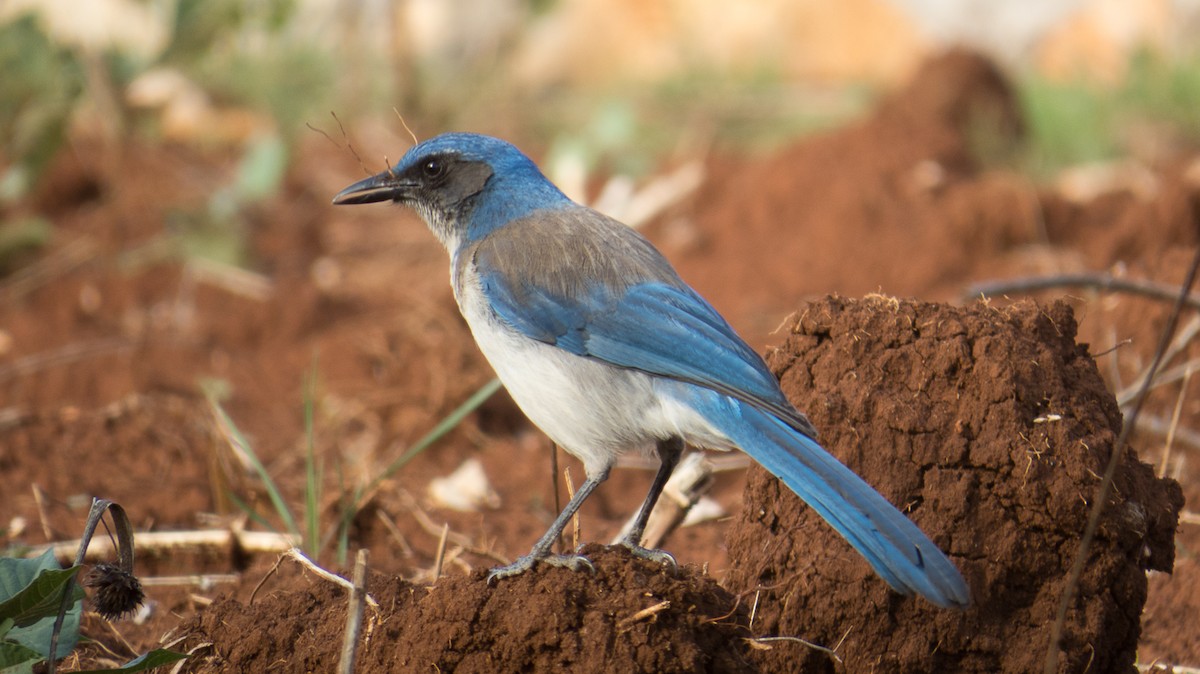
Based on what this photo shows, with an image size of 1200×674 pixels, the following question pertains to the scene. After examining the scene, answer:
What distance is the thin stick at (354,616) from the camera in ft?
8.50

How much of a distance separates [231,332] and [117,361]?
708 mm

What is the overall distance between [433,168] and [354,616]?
1.92 m

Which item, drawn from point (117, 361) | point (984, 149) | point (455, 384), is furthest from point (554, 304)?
point (984, 149)

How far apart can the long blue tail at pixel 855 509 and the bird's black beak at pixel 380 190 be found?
1.57m

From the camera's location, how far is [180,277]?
764cm

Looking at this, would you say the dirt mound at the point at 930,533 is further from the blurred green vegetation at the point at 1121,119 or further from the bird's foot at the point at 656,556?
the blurred green vegetation at the point at 1121,119

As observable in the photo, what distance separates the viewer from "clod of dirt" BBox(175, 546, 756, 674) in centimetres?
266

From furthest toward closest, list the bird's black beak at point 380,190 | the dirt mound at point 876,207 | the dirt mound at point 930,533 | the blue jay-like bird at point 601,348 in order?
the dirt mound at point 876,207, the bird's black beak at point 380,190, the blue jay-like bird at point 601,348, the dirt mound at point 930,533

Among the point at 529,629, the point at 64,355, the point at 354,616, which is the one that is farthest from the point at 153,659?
the point at 64,355

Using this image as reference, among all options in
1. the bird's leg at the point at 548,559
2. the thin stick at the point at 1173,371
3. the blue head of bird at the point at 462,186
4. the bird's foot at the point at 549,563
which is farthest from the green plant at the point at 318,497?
the thin stick at the point at 1173,371

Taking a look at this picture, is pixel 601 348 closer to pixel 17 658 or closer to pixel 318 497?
pixel 318 497

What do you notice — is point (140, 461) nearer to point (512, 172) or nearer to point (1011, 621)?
point (512, 172)

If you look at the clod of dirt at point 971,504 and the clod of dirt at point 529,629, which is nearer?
the clod of dirt at point 529,629

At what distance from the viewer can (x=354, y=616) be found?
2.61m
